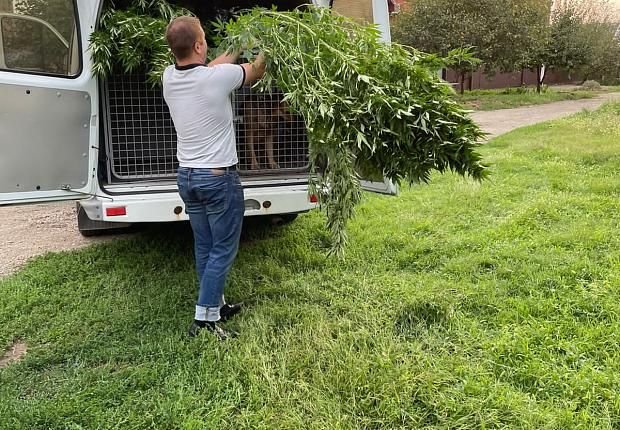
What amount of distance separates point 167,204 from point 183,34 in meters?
1.23

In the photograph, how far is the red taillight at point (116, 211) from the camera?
12.6 feet

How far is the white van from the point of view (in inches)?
142

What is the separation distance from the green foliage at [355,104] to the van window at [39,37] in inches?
44.6

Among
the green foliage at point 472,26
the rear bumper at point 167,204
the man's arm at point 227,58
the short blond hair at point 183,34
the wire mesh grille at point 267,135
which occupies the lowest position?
the rear bumper at point 167,204

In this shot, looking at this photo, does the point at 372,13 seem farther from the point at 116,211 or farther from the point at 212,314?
the point at 212,314

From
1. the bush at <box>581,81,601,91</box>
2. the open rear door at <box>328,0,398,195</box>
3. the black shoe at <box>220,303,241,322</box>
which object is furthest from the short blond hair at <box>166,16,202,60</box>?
the bush at <box>581,81,601,91</box>

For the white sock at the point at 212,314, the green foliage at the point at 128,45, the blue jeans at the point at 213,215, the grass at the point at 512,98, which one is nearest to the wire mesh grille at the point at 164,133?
the green foliage at the point at 128,45

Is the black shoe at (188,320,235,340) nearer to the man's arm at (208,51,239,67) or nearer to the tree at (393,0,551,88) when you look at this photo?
the man's arm at (208,51,239,67)

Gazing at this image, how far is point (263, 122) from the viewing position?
454cm

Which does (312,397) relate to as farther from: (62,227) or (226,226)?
(62,227)

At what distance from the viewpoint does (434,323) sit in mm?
3643

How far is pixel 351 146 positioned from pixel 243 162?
5.57 feet

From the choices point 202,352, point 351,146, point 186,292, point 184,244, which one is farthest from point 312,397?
point 184,244

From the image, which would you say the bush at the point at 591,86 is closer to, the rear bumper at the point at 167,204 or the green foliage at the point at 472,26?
the green foliage at the point at 472,26
